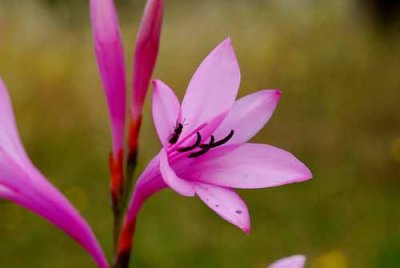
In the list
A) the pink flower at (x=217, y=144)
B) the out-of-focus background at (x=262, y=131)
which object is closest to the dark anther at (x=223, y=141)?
the pink flower at (x=217, y=144)

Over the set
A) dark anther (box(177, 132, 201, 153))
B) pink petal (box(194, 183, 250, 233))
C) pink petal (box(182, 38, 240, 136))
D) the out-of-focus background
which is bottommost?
the out-of-focus background

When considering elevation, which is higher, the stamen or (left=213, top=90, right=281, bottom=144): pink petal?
A: (left=213, top=90, right=281, bottom=144): pink petal

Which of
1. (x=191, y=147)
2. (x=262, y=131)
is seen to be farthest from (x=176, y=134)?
(x=262, y=131)

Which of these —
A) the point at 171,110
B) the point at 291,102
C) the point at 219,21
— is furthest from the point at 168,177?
the point at 219,21

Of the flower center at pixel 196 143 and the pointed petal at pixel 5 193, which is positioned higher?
the flower center at pixel 196 143

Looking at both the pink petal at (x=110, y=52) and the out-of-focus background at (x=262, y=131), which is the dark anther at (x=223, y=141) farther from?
the out-of-focus background at (x=262, y=131)

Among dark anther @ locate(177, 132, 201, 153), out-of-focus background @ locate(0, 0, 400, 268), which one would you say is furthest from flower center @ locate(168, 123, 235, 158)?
out-of-focus background @ locate(0, 0, 400, 268)

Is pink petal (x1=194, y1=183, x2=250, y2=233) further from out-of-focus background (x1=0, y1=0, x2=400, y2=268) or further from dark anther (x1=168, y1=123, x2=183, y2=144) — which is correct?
out-of-focus background (x1=0, y1=0, x2=400, y2=268)

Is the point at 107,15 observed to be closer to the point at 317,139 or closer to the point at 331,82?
the point at 317,139
